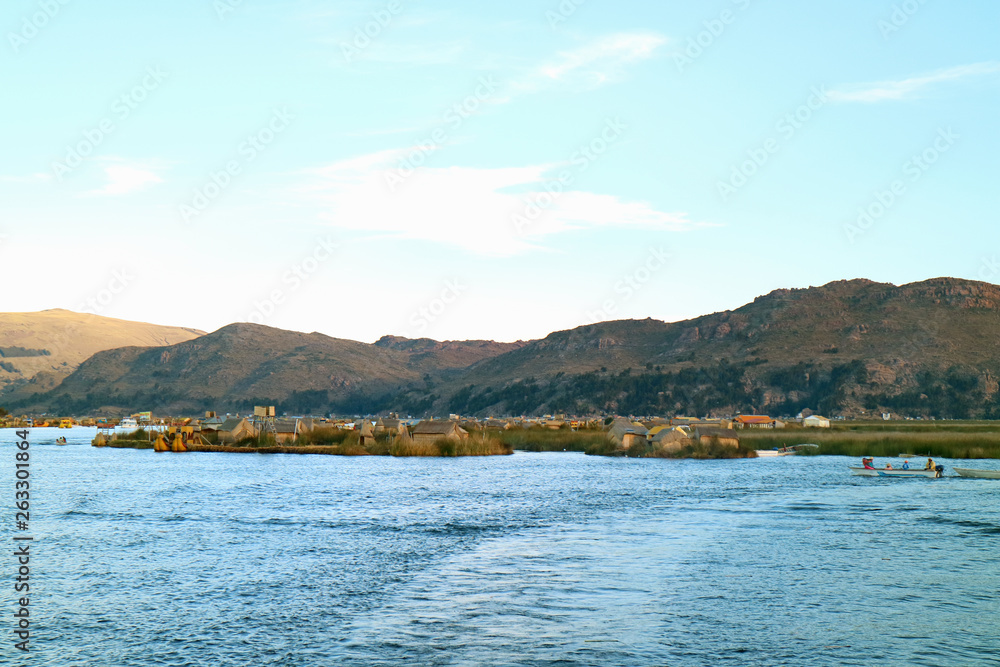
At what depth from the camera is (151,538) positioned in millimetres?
32281

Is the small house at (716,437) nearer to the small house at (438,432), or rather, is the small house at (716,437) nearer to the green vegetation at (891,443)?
the green vegetation at (891,443)

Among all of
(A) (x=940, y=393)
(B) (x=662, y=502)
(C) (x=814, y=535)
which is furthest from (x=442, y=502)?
(A) (x=940, y=393)

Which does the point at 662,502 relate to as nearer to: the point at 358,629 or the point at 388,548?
the point at 388,548

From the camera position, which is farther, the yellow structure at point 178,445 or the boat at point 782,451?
the yellow structure at point 178,445

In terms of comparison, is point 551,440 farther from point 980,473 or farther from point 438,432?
point 980,473

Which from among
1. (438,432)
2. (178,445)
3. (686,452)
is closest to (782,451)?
(686,452)

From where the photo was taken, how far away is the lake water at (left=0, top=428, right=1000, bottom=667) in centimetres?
1773

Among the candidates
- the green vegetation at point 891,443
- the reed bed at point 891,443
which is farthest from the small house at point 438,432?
the green vegetation at point 891,443

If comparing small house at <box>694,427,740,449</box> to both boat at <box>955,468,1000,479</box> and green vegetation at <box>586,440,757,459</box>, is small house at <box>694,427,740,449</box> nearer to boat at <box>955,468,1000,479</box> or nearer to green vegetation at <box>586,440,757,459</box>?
green vegetation at <box>586,440,757,459</box>

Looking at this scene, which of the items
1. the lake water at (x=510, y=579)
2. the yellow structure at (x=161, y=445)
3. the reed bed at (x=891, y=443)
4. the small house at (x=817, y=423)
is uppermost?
the small house at (x=817, y=423)

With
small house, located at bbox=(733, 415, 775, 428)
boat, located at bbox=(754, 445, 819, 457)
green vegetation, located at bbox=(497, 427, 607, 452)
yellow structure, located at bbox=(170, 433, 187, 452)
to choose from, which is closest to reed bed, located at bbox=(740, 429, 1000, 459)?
boat, located at bbox=(754, 445, 819, 457)

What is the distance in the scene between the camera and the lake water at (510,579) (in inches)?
698

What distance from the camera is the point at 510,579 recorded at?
25203 millimetres

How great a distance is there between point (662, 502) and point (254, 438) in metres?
78.5
